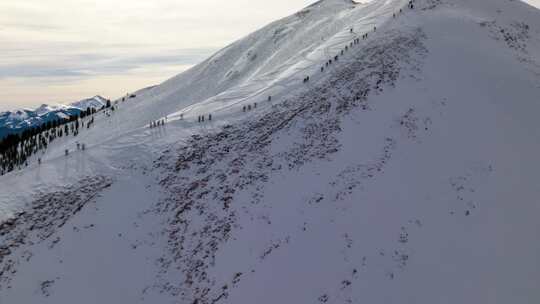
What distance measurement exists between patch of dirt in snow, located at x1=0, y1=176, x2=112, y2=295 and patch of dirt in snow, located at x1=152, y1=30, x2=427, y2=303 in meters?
6.34

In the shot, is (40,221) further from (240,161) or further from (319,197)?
(319,197)

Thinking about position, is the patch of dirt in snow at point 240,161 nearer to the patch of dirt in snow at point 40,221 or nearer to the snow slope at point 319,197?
the snow slope at point 319,197

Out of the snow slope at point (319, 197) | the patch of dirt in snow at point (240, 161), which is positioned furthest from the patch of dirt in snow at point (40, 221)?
the patch of dirt in snow at point (240, 161)

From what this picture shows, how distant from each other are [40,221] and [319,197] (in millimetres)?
21467

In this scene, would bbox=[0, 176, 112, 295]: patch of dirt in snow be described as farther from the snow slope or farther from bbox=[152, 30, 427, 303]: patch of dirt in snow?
bbox=[152, 30, 427, 303]: patch of dirt in snow

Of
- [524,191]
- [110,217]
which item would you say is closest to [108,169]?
[110,217]

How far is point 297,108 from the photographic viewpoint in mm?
43719

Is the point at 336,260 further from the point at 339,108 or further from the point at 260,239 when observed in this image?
the point at 339,108

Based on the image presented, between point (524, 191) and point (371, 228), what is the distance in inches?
436

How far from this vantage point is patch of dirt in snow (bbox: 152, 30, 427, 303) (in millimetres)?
28062

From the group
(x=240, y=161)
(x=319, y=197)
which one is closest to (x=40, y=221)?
(x=240, y=161)

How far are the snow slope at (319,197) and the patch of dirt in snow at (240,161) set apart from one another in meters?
0.16

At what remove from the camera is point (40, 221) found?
33062mm

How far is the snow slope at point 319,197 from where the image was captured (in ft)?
79.0
